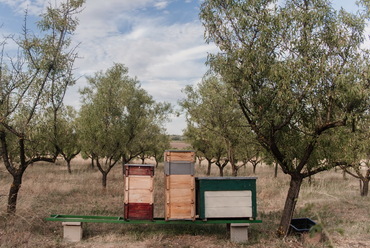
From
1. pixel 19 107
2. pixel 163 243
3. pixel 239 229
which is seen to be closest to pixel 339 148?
pixel 239 229

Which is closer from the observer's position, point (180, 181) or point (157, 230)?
point (180, 181)

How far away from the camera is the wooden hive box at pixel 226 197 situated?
786 cm

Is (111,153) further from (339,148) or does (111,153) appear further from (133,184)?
(339,148)

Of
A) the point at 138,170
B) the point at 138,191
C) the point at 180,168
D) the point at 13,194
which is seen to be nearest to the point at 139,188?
the point at 138,191

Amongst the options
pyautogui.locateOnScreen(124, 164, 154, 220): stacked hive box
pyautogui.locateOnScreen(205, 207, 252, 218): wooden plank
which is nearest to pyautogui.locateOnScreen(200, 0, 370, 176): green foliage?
pyautogui.locateOnScreen(205, 207, 252, 218): wooden plank

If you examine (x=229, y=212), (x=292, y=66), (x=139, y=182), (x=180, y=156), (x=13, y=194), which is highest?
(x=292, y=66)

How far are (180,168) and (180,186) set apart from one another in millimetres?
458

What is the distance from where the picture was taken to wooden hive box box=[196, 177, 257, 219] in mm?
7863

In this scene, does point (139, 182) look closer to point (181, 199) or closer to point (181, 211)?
point (181, 199)

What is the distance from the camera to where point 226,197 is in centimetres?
792

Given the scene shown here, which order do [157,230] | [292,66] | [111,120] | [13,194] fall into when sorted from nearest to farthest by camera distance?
[292,66] → [157,230] → [13,194] → [111,120]

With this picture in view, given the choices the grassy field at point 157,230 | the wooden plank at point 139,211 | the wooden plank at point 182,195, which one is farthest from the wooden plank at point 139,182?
the grassy field at point 157,230

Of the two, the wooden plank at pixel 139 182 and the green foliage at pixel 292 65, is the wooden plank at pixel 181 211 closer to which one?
the wooden plank at pixel 139 182

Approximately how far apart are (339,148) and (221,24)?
4.35m
